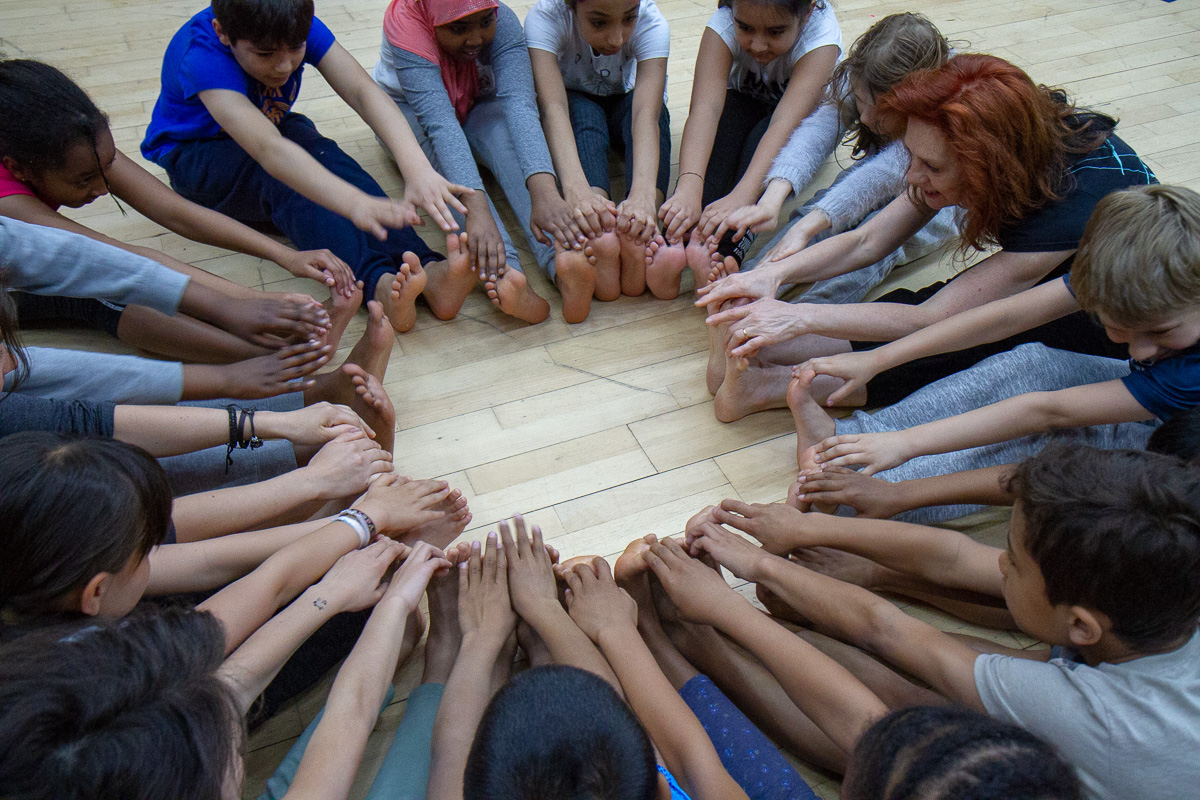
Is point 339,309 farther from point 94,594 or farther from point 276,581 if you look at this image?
point 94,594

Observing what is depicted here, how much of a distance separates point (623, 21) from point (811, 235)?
62 cm

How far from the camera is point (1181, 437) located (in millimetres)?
1136

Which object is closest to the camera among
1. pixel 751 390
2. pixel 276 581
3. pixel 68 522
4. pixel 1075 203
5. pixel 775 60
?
pixel 68 522

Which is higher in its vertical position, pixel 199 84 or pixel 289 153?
pixel 199 84

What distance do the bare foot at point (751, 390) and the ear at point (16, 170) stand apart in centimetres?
126

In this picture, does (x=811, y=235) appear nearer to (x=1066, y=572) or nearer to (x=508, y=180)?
(x=508, y=180)

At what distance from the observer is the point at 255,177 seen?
1.81m

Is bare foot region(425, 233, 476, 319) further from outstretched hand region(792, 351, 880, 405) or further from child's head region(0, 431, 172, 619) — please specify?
child's head region(0, 431, 172, 619)

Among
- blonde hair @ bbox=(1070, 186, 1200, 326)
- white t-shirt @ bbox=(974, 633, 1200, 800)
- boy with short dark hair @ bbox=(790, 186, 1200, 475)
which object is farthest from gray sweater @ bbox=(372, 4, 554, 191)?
white t-shirt @ bbox=(974, 633, 1200, 800)

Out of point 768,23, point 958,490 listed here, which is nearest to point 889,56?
point 768,23

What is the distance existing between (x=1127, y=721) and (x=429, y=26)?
1.79 m

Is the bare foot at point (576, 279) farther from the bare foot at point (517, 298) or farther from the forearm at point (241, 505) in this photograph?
the forearm at point (241, 505)

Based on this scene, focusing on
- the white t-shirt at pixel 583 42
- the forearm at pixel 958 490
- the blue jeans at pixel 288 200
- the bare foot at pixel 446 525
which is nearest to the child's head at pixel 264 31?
the blue jeans at pixel 288 200

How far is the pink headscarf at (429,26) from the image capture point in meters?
1.78
